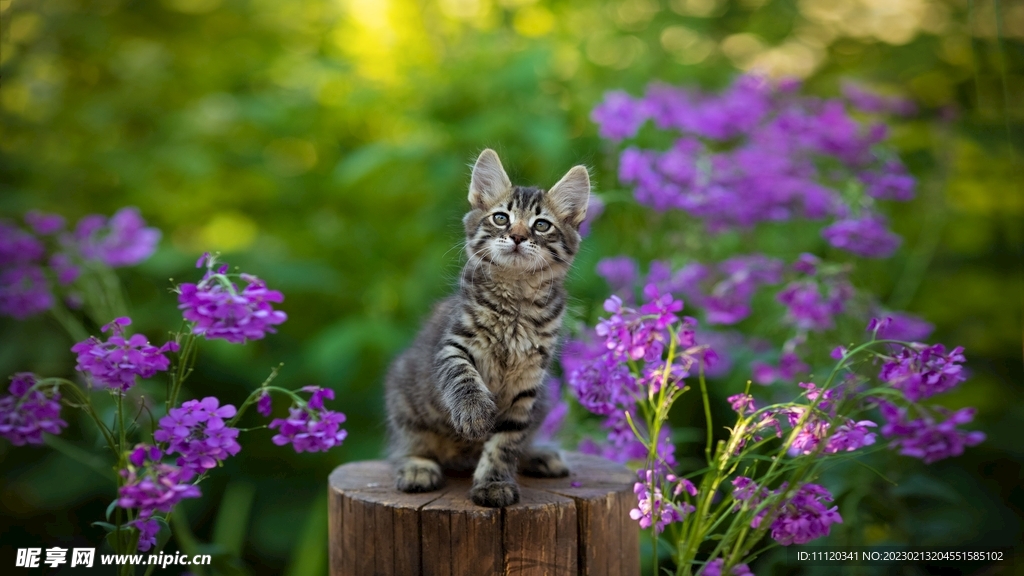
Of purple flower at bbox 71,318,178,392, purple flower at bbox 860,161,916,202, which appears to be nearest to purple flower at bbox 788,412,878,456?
purple flower at bbox 71,318,178,392

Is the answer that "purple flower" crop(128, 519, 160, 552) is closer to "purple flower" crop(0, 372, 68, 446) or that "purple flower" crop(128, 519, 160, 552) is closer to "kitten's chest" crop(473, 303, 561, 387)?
"purple flower" crop(0, 372, 68, 446)

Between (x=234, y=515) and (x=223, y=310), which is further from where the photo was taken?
(x=234, y=515)

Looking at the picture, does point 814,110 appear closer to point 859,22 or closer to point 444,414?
point 859,22

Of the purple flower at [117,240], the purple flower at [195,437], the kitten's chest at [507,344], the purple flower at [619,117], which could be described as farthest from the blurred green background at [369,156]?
the purple flower at [195,437]

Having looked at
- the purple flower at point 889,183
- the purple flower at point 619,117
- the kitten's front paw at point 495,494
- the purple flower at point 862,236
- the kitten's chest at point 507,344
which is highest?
the purple flower at point 619,117

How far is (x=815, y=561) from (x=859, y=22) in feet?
12.9

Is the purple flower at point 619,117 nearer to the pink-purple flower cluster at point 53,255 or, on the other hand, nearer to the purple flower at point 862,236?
the purple flower at point 862,236

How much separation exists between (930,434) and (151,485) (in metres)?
1.84

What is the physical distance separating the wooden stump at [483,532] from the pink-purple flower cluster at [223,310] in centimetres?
61

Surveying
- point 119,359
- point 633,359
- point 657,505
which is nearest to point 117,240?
point 119,359

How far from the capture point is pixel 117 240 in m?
3.23

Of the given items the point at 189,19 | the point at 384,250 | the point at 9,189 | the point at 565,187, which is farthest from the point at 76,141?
the point at 565,187

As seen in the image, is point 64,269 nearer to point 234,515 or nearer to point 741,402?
point 234,515

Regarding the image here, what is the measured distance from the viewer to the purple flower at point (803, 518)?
198cm
